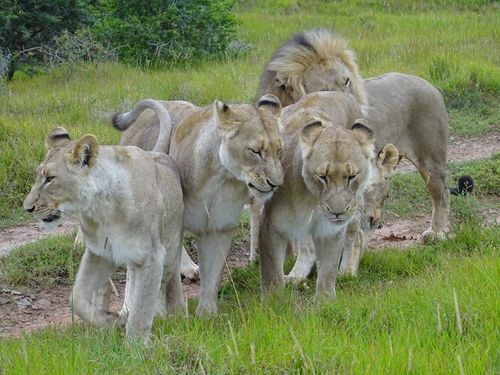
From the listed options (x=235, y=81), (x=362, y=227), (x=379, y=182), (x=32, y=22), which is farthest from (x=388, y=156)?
(x=32, y=22)

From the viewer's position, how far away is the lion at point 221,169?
4.52 meters

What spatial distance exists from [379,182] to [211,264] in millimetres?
1368

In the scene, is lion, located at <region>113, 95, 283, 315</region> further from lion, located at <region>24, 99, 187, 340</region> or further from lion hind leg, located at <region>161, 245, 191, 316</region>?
lion, located at <region>24, 99, 187, 340</region>

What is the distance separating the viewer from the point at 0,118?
26.8 ft

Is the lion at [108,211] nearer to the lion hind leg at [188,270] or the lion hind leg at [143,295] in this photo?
the lion hind leg at [143,295]

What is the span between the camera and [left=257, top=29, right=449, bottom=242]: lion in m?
6.50

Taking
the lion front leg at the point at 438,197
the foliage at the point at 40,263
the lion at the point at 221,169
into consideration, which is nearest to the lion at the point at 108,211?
the lion at the point at 221,169

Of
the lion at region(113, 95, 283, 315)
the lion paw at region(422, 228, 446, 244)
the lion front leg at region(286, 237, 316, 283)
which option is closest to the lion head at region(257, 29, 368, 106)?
the lion paw at region(422, 228, 446, 244)

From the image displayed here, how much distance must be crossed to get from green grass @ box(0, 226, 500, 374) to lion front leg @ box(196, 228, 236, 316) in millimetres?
201

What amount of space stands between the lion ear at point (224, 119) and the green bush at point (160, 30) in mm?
6791

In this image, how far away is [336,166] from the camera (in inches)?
174

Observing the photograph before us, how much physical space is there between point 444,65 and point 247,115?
6949mm

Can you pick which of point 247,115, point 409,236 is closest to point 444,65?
point 409,236

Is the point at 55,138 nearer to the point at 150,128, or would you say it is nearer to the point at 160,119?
the point at 160,119
